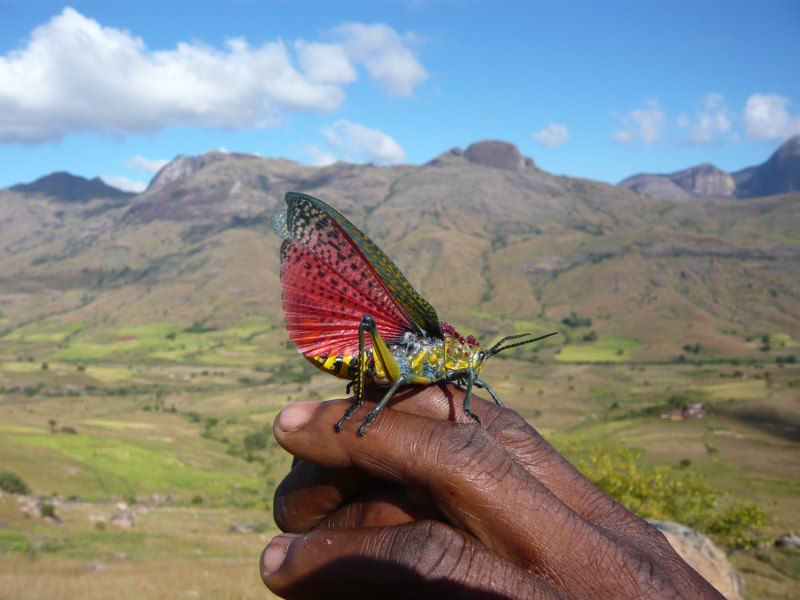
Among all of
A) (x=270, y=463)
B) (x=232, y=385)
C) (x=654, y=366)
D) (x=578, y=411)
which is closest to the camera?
(x=270, y=463)

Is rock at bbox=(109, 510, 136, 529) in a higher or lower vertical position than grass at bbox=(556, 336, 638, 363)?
higher

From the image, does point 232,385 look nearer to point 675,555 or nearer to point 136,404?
point 136,404

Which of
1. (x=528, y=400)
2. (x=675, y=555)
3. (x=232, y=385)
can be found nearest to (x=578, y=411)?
(x=528, y=400)

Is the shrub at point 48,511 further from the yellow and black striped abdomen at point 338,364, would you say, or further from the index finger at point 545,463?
the index finger at point 545,463

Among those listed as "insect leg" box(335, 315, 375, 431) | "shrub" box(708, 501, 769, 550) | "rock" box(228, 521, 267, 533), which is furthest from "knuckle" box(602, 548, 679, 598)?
"rock" box(228, 521, 267, 533)

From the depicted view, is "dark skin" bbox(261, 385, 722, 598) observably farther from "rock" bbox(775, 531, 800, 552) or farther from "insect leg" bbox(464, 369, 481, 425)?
"rock" bbox(775, 531, 800, 552)

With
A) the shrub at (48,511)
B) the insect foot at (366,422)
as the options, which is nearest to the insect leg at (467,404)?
the insect foot at (366,422)
